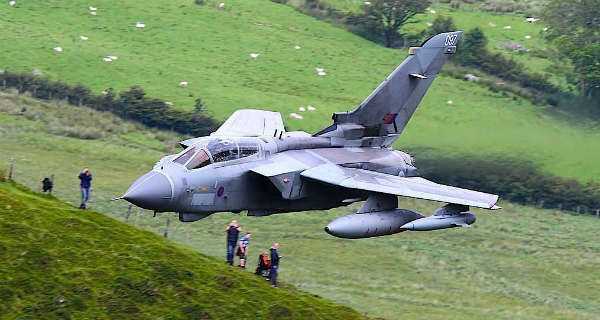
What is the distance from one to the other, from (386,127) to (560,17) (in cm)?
5272

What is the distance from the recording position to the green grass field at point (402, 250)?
195ft

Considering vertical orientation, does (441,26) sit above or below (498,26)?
below

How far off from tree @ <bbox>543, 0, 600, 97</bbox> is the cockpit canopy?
1923 inches

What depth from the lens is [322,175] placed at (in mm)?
50656

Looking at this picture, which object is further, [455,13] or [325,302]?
[455,13]

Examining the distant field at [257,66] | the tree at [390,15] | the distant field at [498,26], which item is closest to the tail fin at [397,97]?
the distant field at [257,66]

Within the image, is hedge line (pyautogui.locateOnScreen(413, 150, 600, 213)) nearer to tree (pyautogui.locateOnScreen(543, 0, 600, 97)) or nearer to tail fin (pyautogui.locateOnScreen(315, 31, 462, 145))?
tail fin (pyautogui.locateOnScreen(315, 31, 462, 145))

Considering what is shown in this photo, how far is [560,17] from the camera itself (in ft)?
348

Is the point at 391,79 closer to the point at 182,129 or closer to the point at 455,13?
the point at 182,129

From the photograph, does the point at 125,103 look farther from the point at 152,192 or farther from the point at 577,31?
the point at 152,192

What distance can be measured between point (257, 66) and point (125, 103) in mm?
14715

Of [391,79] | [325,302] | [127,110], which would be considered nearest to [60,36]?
[127,110]

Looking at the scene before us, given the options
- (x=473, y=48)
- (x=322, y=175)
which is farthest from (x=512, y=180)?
(x=473, y=48)

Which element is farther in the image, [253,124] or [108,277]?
[253,124]
